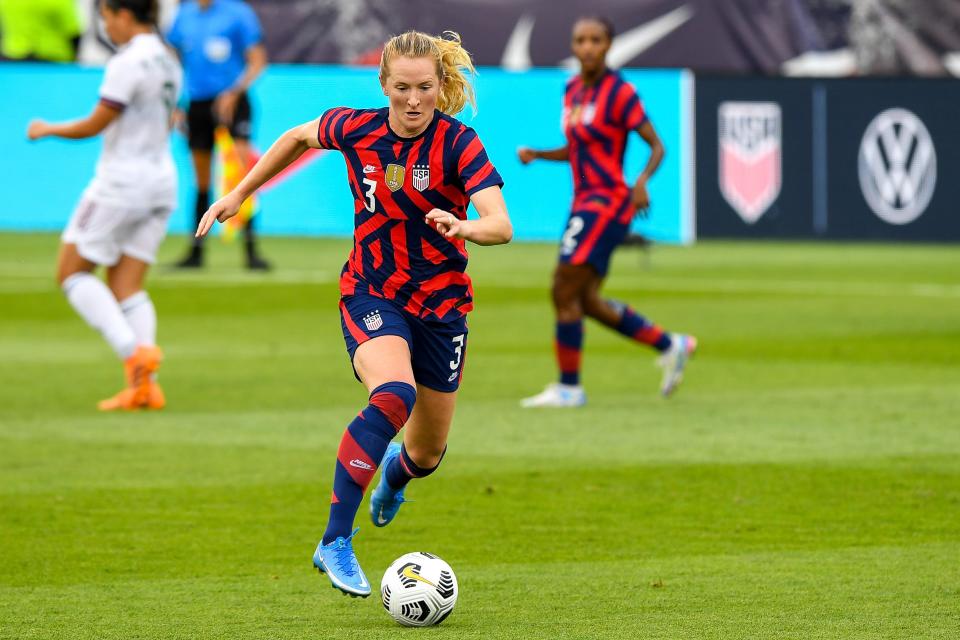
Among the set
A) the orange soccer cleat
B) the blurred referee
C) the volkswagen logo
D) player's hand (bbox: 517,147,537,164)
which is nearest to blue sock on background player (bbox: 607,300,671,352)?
player's hand (bbox: 517,147,537,164)

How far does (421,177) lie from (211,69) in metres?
13.7

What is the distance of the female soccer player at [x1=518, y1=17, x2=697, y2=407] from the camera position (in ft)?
34.4

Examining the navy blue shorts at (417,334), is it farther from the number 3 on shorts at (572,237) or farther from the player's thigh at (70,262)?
the player's thigh at (70,262)

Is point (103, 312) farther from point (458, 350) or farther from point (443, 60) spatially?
point (443, 60)

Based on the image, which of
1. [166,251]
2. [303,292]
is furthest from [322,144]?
[166,251]

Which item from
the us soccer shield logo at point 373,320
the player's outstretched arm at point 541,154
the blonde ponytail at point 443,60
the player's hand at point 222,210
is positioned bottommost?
the player's outstretched arm at point 541,154

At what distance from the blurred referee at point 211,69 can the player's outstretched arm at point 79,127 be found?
853 centimetres

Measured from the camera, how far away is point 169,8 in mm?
25172

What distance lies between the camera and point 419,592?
530cm

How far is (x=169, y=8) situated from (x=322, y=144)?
1983 cm

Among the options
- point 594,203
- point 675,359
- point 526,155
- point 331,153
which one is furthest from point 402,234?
point 331,153

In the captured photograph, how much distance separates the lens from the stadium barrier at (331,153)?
947 inches

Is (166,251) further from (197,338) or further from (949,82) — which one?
(949,82)

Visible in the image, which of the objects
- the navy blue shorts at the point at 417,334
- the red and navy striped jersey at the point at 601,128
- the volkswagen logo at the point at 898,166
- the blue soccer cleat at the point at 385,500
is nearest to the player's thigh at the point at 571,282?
the red and navy striped jersey at the point at 601,128
